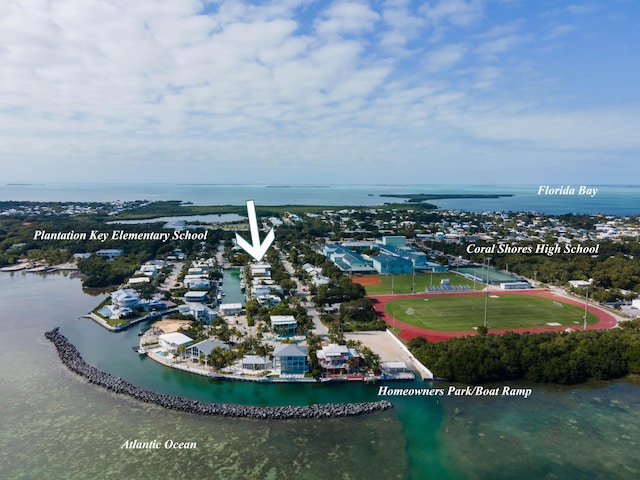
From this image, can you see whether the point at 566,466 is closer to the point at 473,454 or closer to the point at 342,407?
the point at 473,454

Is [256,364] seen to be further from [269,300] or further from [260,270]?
[260,270]

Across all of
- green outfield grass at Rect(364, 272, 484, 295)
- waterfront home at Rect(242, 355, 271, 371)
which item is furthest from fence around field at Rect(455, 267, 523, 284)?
waterfront home at Rect(242, 355, 271, 371)

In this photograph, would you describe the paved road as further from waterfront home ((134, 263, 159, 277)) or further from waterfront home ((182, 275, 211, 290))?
waterfront home ((134, 263, 159, 277))

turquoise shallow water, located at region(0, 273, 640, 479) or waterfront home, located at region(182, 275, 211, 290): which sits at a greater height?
waterfront home, located at region(182, 275, 211, 290)

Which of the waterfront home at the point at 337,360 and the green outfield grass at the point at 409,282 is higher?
the waterfront home at the point at 337,360

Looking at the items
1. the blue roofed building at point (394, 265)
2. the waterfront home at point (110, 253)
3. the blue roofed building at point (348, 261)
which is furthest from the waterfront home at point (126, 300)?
the blue roofed building at point (394, 265)

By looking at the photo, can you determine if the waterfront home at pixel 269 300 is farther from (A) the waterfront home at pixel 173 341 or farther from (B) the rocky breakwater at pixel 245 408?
(B) the rocky breakwater at pixel 245 408

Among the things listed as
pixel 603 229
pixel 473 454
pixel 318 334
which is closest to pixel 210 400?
pixel 318 334
